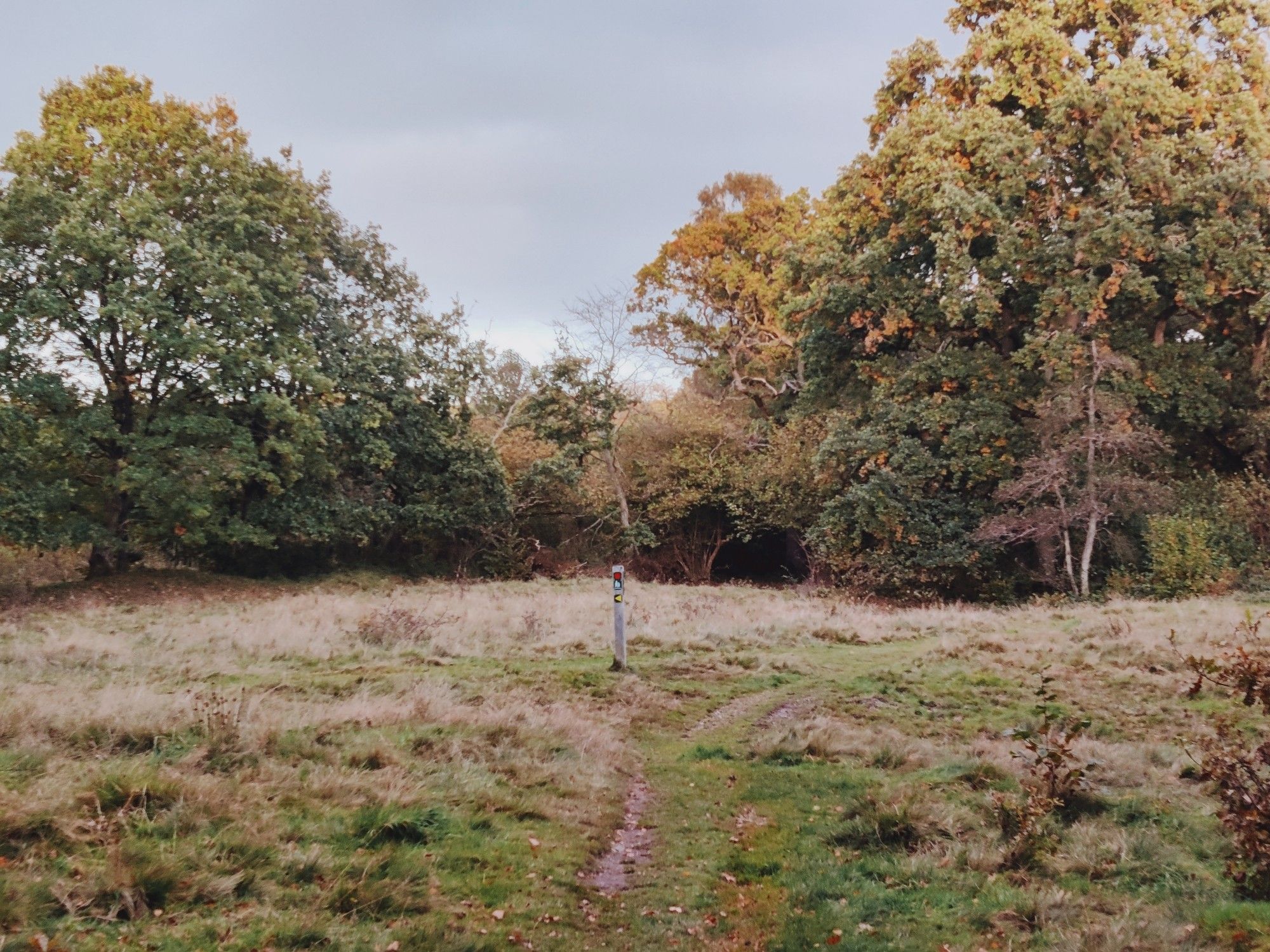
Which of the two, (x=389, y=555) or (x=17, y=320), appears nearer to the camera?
(x=17, y=320)

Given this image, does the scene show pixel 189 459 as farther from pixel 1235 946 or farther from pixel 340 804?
pixel 1235 946

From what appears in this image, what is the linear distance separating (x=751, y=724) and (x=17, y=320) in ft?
71.7

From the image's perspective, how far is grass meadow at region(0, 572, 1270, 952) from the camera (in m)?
4.30

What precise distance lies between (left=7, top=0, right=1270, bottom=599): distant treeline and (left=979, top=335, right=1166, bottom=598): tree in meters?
0.10

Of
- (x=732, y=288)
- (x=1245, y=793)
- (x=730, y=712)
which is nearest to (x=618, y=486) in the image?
(x=732, y=288)

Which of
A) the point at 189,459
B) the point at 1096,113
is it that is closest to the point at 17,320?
the point at 189,459

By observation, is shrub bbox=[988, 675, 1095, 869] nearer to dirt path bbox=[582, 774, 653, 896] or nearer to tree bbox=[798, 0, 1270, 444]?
dirt path bbox=[582, 774, 653, 896]

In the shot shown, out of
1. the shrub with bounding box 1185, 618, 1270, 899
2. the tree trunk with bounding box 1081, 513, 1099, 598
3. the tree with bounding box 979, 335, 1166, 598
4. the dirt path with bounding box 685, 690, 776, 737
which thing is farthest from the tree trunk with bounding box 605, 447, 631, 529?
the shrub with bounding box 1185, 618, 1270, 899

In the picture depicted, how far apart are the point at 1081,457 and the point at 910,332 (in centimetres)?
640

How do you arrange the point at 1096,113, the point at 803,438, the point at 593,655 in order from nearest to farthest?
the point at 593,655
the point at 1096,113
the point at 803,438

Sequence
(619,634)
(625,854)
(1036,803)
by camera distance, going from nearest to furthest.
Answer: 1. (1036,803)
2. (625,854)
3. (619,634)

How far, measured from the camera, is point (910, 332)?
26.4 m

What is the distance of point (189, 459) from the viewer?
74.2ft

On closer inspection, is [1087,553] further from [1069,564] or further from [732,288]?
[732,288]
